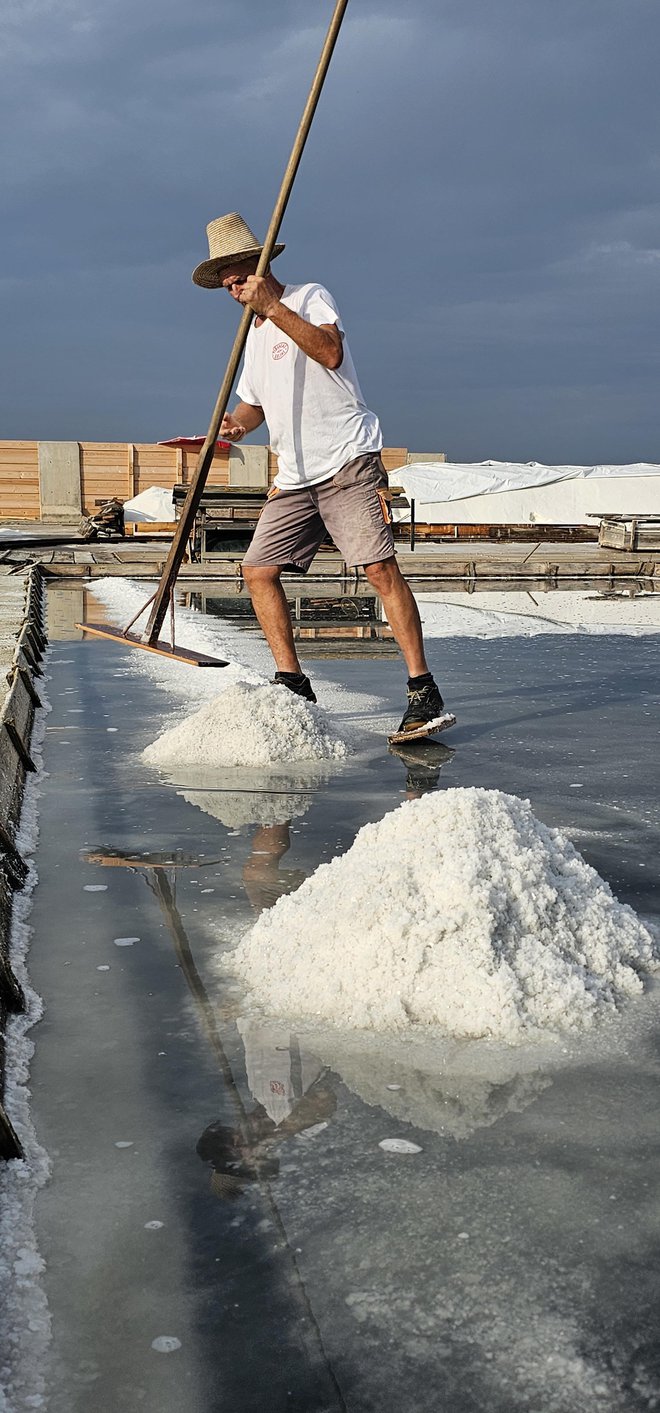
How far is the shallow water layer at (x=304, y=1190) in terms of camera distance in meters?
1.17

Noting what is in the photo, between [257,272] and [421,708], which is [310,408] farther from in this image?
[421,708]

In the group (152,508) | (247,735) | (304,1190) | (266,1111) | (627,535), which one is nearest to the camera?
(304,1190)

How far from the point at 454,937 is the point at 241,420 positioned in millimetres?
2954

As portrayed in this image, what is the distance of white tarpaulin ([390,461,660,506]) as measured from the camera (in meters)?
24.6

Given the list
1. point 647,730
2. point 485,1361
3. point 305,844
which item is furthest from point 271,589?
point 485,1361

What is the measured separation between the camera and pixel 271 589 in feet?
14.8

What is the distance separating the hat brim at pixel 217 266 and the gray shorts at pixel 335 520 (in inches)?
28.3

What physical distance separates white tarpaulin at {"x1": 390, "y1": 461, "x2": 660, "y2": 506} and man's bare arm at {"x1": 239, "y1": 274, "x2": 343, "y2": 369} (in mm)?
20110

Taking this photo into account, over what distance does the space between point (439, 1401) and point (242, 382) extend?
384 cm

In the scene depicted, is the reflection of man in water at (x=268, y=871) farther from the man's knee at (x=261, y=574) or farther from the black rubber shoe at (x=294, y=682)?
the man's knee at (x=261, y=574)

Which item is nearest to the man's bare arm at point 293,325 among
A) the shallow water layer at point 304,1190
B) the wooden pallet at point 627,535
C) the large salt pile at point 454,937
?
the shallow water layer at point 304,1190

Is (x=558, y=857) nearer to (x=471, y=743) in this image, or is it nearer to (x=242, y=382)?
(x=471, y=743)

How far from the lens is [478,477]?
24984 millimetres

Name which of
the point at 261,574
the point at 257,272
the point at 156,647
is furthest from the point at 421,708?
the point at 257,272
